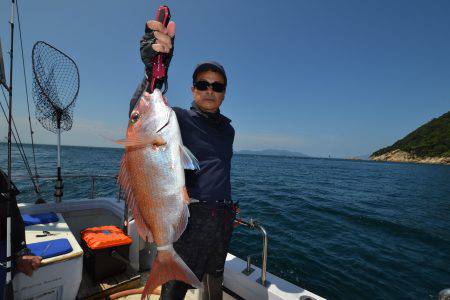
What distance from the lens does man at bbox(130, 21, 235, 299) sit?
2223 mm

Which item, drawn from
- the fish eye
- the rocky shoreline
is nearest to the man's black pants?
the fish eye

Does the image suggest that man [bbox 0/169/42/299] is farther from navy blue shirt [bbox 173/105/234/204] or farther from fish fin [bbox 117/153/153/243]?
navy blue shirt [bbox 173/105/234/204]

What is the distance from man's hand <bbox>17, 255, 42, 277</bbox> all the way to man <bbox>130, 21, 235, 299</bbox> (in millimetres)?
1914

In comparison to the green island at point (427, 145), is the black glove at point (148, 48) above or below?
below

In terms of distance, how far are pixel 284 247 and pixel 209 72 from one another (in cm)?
934

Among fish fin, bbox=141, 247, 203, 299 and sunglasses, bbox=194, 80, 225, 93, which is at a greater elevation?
sunglasses, bbox=194, 80, 225, 93

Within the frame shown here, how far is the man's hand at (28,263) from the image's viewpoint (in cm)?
289

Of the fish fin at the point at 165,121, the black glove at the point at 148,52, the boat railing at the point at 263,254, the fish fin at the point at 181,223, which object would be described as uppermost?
the black glove at the point at 148,52

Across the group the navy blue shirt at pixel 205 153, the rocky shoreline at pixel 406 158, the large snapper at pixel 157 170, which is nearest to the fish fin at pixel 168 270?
the large snapper at pixel 157 170

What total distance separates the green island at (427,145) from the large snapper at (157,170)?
122414mm

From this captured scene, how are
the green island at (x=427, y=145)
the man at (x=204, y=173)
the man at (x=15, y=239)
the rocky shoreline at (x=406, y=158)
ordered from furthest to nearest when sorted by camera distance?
the green island at (x=427, y=145), the rocky shoreline at (x=406, y=158), the man at (x=15, y=239), the man at (x=204, y=173)

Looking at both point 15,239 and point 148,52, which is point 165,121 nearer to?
point 148,52

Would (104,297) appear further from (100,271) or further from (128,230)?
(128,230)

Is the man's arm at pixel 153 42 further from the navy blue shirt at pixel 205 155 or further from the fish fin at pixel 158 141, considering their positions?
the fish fin at pixel 158 141
